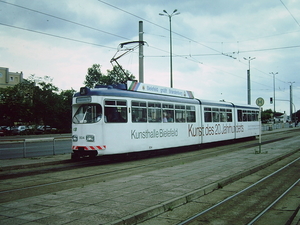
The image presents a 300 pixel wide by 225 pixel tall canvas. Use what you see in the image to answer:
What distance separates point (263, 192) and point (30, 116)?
4471 centimetres

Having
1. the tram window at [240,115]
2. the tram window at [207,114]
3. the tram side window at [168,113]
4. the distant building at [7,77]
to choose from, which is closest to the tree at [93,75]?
the distant building at [7,77]

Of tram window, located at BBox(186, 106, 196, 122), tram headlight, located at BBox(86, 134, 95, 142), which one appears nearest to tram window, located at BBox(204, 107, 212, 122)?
tram window, located at BBox(186, 106, 196, 122)

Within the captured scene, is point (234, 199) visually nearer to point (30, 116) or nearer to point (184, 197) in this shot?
point (184, 197)

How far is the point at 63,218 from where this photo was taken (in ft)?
16.6

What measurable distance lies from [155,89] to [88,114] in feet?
14.4

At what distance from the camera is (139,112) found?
14555mm

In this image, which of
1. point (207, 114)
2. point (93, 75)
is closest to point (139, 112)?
point (207, 114)

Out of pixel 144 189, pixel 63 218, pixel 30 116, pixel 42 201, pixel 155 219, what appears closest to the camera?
pixel 63 218

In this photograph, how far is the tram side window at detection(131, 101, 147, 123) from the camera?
14147mm

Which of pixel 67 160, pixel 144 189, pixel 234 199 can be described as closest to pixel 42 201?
pixel 144 189

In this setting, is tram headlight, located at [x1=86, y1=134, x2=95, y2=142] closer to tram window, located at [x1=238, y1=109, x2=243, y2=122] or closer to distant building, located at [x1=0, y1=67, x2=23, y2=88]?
tram window, located at [x1=238, y1=109, x2=243, y2=122]

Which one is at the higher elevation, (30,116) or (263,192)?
(30,116)

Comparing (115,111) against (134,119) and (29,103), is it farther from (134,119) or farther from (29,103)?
(29,103)

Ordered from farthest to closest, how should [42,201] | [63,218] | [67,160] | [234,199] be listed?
[67,160] < [234,199] < [42,201] < [63,218]
